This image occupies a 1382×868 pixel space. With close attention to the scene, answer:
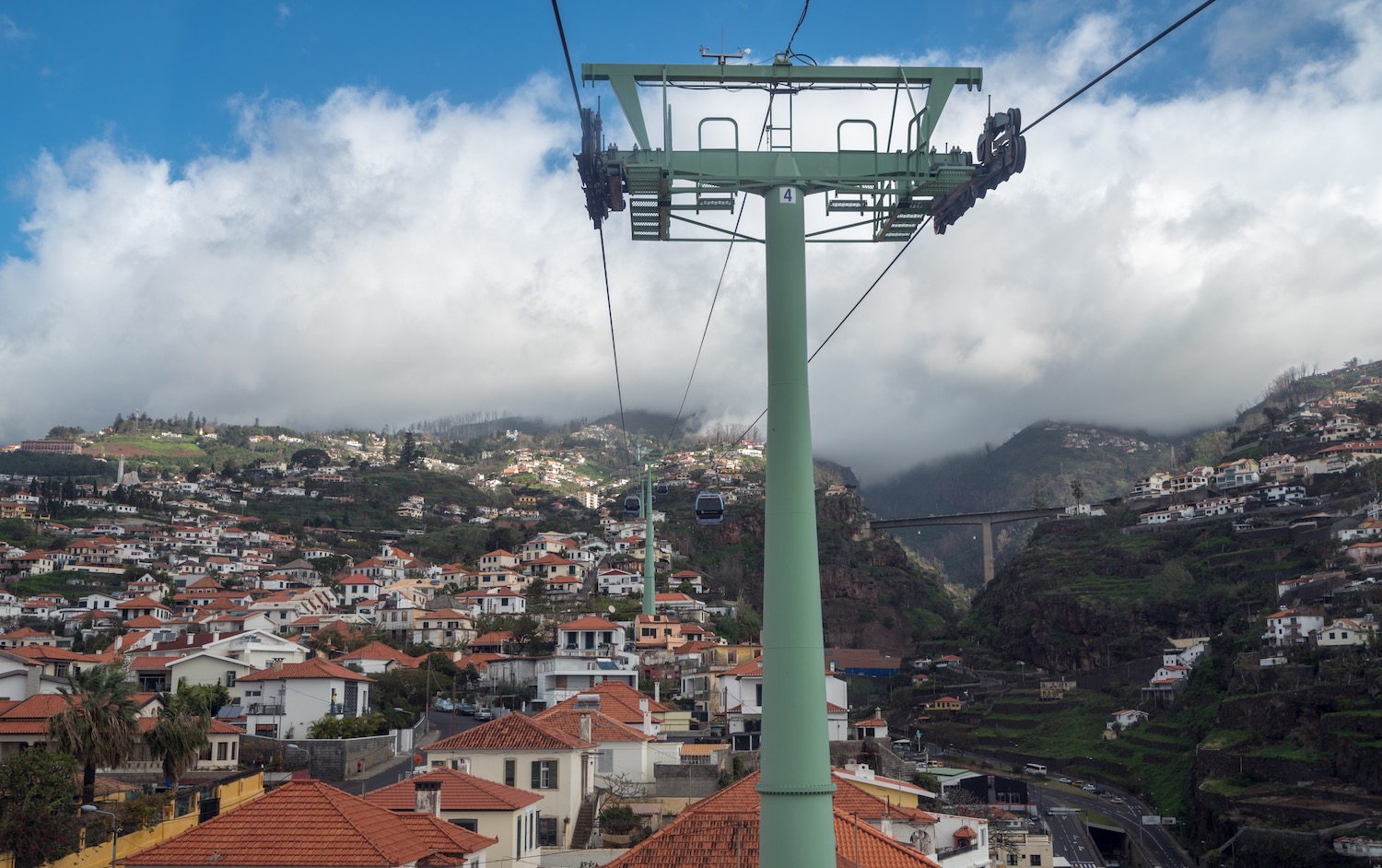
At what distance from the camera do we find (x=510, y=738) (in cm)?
3130

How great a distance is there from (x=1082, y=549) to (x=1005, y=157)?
14364cm

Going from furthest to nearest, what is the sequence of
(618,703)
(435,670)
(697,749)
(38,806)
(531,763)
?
(435,670), (618,703), (697,749), (531,763), (38,806)

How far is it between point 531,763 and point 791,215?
22404 millimetres

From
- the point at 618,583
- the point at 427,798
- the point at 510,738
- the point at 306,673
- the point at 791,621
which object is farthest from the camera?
the point at 618,583

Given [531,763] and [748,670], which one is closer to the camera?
[531,763]

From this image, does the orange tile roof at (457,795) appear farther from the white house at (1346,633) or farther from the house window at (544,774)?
the white house at (1346,633)

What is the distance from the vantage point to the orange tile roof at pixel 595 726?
3562cm

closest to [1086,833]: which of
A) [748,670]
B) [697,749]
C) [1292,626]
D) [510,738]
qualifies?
[748,670]

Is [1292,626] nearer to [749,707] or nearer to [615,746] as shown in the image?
[749,707]

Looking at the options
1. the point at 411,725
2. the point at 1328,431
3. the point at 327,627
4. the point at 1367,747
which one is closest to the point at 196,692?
the point at 411,725

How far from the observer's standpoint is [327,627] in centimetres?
8431

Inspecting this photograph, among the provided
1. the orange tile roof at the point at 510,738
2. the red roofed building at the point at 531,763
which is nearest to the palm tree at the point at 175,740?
the orange tile roof at the point at 510,738

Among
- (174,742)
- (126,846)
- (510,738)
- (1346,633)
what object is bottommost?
(126,846)

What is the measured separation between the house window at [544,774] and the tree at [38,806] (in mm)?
10366
